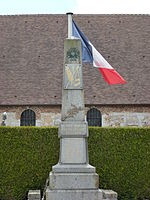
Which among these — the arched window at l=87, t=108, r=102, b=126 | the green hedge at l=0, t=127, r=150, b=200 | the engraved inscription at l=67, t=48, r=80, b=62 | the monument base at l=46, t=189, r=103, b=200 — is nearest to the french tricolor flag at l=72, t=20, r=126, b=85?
the engraved inscription at l=67, t=48, r=80, b=62

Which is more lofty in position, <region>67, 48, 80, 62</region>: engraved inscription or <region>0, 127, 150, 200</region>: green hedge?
<region>67, 48, 80, 62</region>: engraved inscription

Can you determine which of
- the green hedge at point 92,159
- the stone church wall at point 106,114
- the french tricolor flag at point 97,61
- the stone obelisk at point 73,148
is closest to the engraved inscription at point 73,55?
the stone obelisk at point 73,148

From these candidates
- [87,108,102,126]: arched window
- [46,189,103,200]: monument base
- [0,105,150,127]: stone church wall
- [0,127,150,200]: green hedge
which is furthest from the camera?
[87,108,102,126]: arched window

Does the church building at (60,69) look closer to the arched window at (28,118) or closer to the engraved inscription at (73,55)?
the arched window at (28,118)

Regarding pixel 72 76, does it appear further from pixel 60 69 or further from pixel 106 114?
pixel 60 69

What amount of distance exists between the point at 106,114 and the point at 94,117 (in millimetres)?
675

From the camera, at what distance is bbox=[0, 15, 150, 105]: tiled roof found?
62.1 ft

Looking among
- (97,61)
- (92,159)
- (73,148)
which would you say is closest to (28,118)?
(92,159)

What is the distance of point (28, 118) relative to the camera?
19.0 meters

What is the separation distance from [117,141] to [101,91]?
7.12 meters

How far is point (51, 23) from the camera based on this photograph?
2303cm

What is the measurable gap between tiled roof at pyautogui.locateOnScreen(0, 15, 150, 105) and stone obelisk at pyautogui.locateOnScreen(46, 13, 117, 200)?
32.0ft

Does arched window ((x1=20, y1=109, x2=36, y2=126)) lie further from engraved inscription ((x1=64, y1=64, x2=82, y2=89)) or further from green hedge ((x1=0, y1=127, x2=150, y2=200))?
Answer: engraved inscription ((x1=64, y1=64, x2=82, y2=89))

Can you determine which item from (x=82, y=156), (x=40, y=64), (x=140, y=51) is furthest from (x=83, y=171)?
(x=140, y=51)
